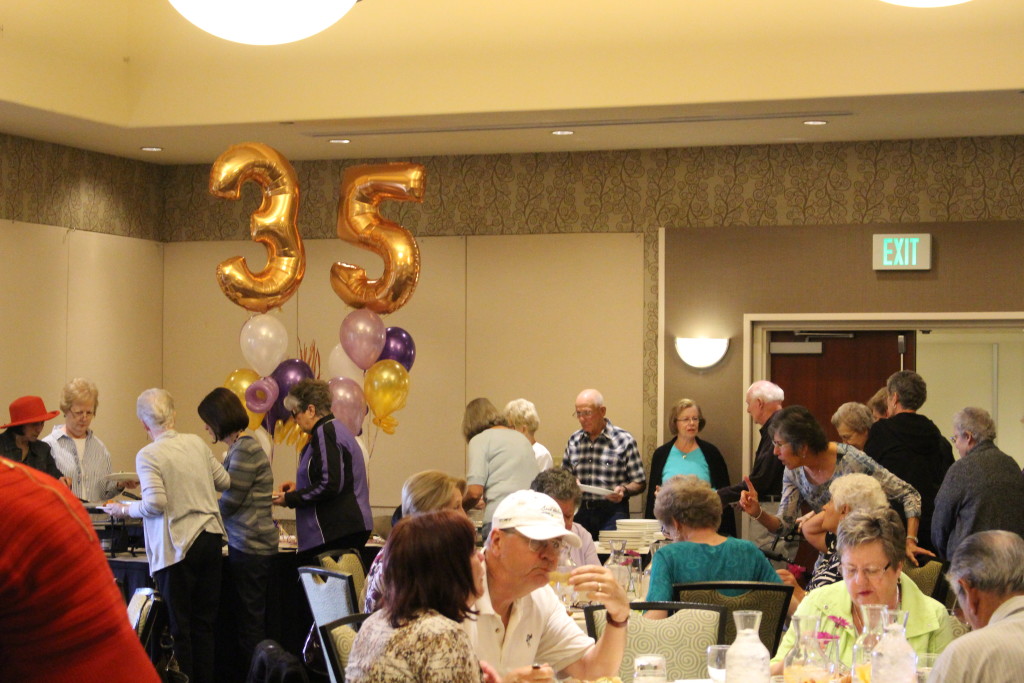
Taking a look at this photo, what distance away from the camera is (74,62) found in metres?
7.76

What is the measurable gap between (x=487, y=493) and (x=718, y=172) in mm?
3363

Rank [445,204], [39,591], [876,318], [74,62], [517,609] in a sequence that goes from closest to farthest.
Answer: [39,591] < [517,609] < [74,62] < [876,318] < [445,204]

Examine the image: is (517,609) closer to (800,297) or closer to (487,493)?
(487,493)

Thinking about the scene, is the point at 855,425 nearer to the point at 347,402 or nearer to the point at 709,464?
the point at 709,464

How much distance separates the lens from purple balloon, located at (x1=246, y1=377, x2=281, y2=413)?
793cm

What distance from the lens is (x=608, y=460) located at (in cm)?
845

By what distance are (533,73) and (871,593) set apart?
4653 millimetres

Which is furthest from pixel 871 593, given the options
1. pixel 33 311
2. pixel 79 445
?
pixel 33 311

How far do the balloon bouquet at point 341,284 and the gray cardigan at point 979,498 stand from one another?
3619mm

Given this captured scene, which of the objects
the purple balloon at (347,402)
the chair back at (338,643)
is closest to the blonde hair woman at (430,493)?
the chair back at (338,643)

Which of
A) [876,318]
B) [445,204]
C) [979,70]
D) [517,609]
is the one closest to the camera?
[517,609]

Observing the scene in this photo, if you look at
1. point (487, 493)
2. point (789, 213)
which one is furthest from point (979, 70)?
point (487, 493)

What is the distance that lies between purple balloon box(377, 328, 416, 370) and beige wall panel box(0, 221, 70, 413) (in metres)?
2.53

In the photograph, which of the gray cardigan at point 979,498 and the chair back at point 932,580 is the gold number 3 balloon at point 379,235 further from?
the chair back at point 932,580
